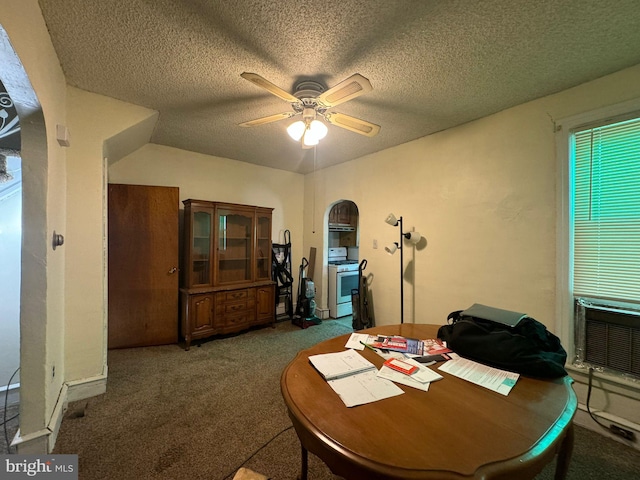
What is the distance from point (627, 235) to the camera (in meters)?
1.66

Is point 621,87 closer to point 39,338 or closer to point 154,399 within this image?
point 39,338

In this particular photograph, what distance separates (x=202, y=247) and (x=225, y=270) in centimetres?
45

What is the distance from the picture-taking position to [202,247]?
10.5ft

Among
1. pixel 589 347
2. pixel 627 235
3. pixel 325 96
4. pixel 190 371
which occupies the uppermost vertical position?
pixel 325 96

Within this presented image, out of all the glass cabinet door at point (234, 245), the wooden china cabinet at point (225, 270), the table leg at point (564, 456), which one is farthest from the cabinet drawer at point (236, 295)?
the table leg at point (564, 456)

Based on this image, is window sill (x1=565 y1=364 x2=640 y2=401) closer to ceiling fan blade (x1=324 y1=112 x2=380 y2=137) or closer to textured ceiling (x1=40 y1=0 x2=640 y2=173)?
textured ceiling (x1=40 y1=0 x2=640 y2=173)

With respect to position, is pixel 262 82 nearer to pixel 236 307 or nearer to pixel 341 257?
pixel 236 307

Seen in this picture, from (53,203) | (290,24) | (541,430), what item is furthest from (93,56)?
(541,430)

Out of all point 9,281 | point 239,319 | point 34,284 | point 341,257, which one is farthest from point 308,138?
point 341,257

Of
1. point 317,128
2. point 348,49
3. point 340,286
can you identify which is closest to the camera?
point 348,49

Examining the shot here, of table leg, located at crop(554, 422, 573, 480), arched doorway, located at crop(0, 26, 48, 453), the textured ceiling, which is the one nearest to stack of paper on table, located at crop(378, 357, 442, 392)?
table leg, located at crop(554, 422, 573, 480)

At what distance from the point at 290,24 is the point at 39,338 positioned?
2.28m

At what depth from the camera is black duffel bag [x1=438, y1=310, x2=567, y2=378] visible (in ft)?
3.51

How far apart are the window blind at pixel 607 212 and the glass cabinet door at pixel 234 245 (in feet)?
11.2
